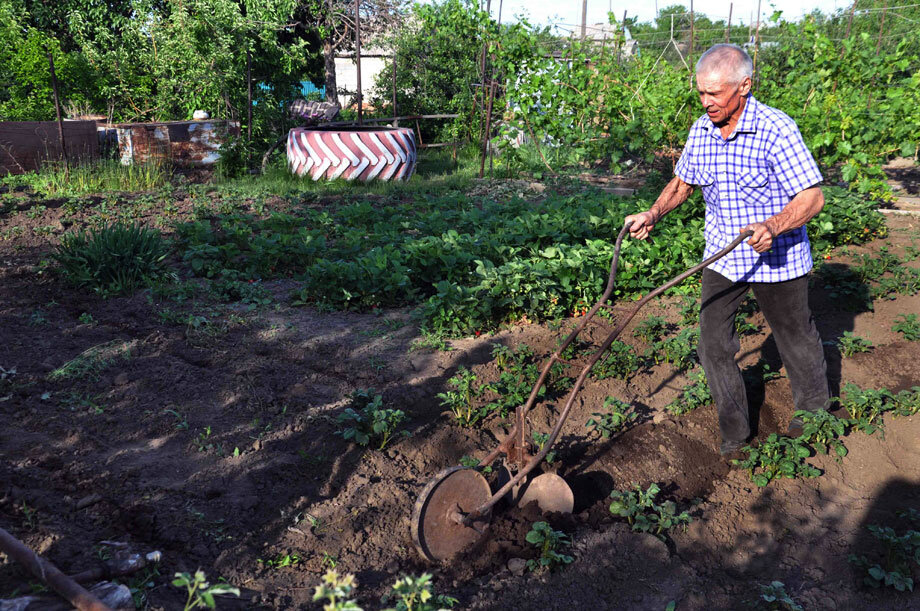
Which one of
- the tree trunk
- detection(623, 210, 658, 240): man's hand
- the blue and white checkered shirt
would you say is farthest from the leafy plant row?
the tree trunk

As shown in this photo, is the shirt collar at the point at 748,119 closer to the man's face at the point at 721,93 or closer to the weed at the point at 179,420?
the man's face at the point at 721,93

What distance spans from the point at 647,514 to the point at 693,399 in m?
1.01

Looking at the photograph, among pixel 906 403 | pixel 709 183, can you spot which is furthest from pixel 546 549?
pixel 906 403

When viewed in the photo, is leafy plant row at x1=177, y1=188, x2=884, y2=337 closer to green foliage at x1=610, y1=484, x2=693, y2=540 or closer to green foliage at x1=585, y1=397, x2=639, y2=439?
green foliage at x1=585, y1=397, x2=639, y2=439

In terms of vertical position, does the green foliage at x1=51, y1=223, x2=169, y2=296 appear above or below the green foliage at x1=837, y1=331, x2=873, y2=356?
above

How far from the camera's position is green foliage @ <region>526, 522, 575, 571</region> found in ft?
8.87

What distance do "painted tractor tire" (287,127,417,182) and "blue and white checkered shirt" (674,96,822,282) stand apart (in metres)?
6.91

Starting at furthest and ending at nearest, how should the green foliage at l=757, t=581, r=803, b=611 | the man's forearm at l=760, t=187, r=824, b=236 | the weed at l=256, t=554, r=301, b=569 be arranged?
the man's forearm at l=760, t=187, r=824, b=236 < the weed at l=256, t=554, r=301, b=569 < the green foliage at l=757, t=581, r=803, b=611

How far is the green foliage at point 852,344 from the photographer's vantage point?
4477 millimetres

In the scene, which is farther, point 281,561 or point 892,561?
point 892,561

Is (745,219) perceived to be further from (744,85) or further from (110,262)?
(110,262)

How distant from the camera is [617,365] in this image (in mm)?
4320

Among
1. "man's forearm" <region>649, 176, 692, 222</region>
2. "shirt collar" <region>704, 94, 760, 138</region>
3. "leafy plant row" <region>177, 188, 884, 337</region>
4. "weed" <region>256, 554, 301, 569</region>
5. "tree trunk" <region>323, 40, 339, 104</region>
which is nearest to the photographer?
"weed" <region>256, 554, 301, 569</region>

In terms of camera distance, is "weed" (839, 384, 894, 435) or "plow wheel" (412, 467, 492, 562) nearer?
"plow wheel" (412, 467, 492, 562)
